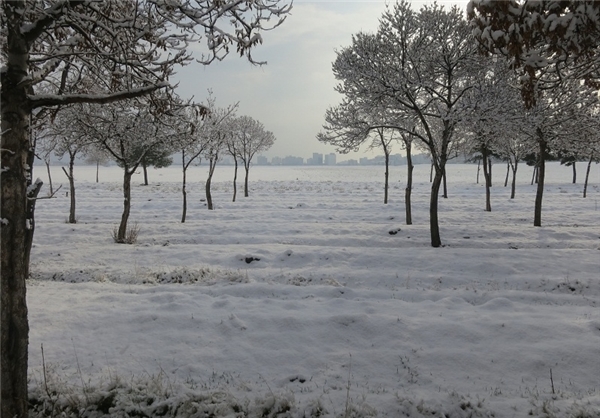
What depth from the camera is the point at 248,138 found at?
36000 millimetres

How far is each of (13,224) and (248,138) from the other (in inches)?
1311

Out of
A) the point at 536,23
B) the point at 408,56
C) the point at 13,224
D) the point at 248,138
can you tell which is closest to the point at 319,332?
the point at 13,224

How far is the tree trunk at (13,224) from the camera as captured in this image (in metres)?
3.50

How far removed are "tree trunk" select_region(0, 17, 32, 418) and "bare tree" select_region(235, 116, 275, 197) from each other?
31.1 m

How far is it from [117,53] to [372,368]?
5.39 metres

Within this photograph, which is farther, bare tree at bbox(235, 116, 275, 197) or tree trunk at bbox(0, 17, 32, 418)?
bare tree at bbox(235, 116, 275, 197)

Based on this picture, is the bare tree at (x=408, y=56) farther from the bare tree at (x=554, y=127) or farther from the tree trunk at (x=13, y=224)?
the tree trunk at (x=13, y=224)

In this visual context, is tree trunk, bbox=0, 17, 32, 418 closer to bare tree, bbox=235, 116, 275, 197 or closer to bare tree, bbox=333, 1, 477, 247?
bare tree, bbox=333, 1, 477, 247

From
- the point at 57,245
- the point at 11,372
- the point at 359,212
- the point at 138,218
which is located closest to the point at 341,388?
the point at 11,372

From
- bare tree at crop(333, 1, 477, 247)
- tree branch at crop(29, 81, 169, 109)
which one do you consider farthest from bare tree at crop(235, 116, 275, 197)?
tree branch at crop(29, 81, 169, 109)

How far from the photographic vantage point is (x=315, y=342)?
5914 millimetres

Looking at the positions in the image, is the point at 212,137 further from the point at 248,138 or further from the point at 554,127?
the point at 554,127

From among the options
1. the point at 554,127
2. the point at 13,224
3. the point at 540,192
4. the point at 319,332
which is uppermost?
the point at 554,127

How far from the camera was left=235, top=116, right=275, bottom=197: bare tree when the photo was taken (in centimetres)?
3556
